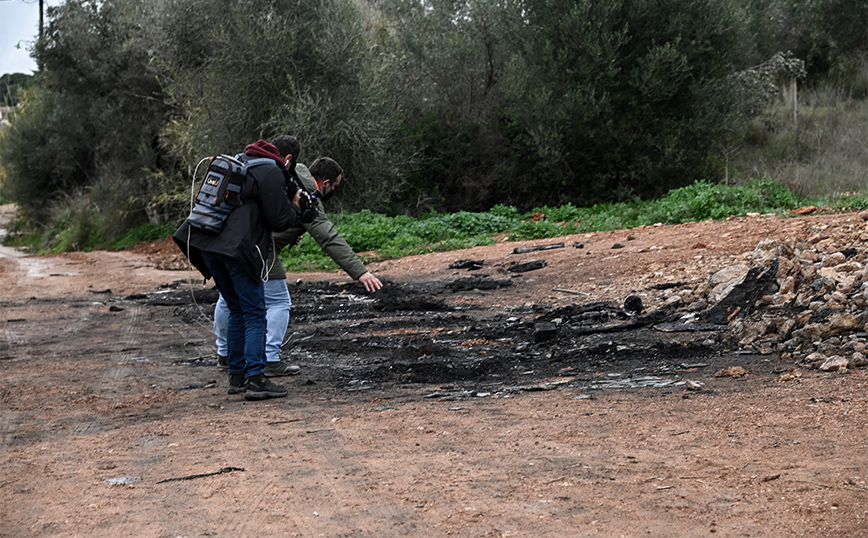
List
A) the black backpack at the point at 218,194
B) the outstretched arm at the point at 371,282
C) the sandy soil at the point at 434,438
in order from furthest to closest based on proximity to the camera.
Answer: the outstretched arm at the point at 371,282
the black backpack at the point at 218,194
the sandy soil at the point at 434,438

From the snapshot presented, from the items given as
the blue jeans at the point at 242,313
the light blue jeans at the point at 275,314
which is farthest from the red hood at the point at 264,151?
the light blue jeans at the point at 275,314

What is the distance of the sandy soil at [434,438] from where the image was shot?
3.24 metres

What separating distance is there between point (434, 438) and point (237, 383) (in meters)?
1.97

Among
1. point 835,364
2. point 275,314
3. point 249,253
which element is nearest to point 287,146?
point 249,253

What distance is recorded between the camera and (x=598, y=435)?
4289mm

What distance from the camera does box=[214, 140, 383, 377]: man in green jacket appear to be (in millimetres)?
5852

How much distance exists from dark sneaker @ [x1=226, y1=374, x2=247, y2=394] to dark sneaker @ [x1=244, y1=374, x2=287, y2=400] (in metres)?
0.11

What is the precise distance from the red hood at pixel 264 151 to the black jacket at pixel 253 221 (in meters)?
0.07

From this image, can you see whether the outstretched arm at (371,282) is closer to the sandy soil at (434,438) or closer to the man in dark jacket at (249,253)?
the man in dark jacket at (249,253)

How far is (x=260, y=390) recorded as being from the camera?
5.61 metres

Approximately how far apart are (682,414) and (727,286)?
3489 millimetres

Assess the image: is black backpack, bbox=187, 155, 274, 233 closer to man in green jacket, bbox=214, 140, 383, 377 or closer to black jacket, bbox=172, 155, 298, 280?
black jacket, bbox=172, 155, 298, 280

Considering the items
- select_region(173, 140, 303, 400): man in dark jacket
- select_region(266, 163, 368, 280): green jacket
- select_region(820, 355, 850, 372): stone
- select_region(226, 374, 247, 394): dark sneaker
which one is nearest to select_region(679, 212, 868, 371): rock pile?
select_region(820, 355, 850, 372): stone

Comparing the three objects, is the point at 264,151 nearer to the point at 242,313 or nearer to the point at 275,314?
the point at 242,313
